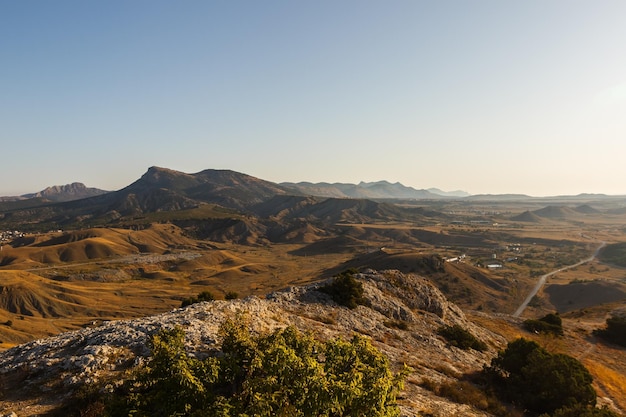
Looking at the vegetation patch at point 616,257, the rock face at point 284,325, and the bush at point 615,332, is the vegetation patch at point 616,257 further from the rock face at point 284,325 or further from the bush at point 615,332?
the rock face at point 284,325

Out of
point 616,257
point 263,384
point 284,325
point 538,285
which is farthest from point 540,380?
point 616,257

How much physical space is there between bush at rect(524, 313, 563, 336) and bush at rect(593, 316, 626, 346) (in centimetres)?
739

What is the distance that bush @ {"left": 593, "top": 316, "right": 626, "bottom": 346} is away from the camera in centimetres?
5807

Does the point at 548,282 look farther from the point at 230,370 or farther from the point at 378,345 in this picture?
the point at 230,370

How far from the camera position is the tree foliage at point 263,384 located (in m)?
12.6

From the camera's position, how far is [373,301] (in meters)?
46.9

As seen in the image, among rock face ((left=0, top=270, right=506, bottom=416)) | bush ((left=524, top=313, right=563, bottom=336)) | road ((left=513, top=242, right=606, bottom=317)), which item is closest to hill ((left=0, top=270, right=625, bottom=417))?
rock face ((left=0, top=270, right=506, bottom=416))

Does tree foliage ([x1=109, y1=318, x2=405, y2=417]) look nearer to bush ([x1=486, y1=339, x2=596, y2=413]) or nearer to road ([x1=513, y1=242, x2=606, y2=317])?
bush ([x1=486, y1=339, x2=596, y2=413])

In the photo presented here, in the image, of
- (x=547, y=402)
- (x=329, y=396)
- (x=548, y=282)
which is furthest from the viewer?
(x=548, y=282)

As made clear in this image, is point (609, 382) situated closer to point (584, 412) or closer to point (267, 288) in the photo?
point (584, 412)

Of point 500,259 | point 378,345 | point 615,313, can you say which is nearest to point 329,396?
point 378,345

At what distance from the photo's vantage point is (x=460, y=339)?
143 ft

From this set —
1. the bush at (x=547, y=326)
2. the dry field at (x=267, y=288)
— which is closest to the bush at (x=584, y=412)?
the dry field at (x=267, y=288)

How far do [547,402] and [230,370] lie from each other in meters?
26.2
